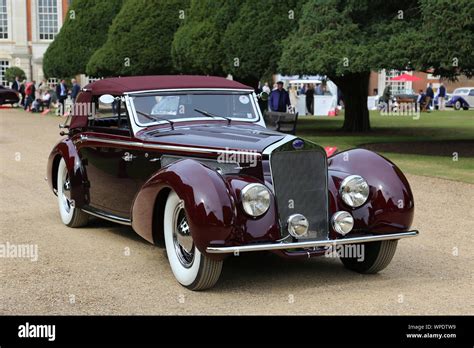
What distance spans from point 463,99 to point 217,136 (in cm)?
4462

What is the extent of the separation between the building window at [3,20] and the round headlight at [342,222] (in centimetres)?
6124

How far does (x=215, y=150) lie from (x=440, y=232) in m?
3.54

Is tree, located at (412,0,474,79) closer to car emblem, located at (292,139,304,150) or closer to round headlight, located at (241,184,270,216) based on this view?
car emblem, located at (292,139,304,150)

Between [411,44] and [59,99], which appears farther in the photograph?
[59,99]

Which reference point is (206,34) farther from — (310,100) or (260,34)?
(310,100)

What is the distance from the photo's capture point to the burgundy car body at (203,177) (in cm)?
602

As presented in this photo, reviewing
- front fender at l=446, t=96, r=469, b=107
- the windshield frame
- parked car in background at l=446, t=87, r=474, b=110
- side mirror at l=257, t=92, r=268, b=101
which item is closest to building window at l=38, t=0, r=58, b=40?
front fender at l=446, t=96, r=469, b=107

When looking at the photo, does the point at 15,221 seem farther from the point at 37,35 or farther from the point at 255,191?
the point at 37,35

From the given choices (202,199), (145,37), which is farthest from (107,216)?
(145,37)

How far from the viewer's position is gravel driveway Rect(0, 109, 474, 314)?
5.82 metres

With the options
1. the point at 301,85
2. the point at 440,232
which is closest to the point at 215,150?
the point at 440,232

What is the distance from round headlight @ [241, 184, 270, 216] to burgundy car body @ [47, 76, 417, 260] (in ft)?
0.18

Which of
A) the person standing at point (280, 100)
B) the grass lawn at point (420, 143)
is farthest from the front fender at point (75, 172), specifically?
the person standing at point (280, 100)

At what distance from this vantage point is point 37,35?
62875 millimetres
